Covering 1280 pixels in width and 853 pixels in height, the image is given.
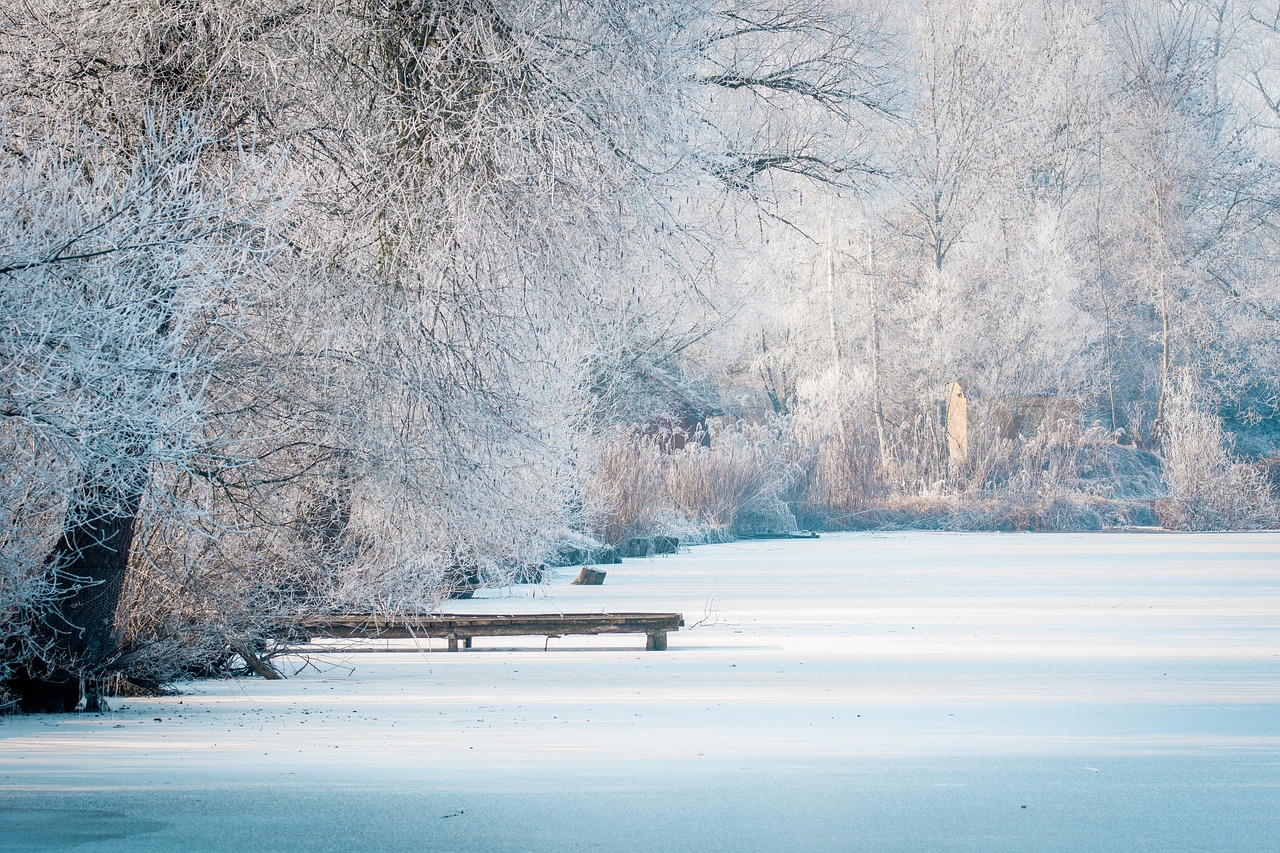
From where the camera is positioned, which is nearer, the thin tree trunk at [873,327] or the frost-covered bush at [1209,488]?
the frost-covered bush at [1209,488]

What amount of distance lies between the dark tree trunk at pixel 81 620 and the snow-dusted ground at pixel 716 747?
1.11 ft

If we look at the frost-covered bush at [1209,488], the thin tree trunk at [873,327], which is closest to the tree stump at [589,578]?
the frost-covered bush at [1209,488]

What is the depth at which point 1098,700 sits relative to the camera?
8742 millimetres

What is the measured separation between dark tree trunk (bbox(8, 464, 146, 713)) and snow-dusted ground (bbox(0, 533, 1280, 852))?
0.34 m

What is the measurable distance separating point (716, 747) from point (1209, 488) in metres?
25.5

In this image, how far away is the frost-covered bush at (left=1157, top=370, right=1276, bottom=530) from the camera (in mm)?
30312

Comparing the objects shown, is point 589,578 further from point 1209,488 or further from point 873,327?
point 873,327

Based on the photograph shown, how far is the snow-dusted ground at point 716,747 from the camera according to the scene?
18.4 feet

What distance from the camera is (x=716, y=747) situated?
23.9ft

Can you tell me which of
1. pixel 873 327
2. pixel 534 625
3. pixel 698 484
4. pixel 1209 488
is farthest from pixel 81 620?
pixel 873 327

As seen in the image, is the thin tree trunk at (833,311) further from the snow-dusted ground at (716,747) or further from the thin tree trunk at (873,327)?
the snow-dusted ground at (716,747)

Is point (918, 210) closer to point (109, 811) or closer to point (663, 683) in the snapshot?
point (663, 683)

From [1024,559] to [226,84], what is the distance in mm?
16151

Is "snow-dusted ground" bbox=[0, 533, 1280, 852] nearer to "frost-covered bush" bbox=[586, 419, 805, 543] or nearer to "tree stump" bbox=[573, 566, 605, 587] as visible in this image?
"tree stump" bbox=[573, 566, 605, 587]
